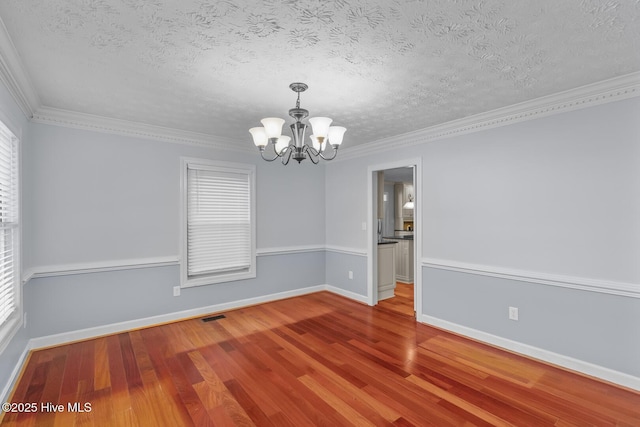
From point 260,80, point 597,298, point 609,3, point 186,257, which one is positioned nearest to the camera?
point 609,3

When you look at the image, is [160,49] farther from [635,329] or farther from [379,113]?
[635,329]

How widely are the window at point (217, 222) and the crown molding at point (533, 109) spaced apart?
223 centimetres

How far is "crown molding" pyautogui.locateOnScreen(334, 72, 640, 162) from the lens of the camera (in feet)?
8.11

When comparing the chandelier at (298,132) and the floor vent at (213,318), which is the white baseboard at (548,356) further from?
the floor vent at (213,318)

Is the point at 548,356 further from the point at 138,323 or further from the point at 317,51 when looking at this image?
the point at 138,323

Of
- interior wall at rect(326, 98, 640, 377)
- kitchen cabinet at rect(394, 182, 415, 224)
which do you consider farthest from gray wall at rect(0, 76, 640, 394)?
kitchen cabinet at rect(394, 182, 415, 224)

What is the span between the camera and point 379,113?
3.27 meters

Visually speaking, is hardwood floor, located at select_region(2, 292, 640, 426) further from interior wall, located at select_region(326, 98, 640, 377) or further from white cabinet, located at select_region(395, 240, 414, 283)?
white cabinet, located at select_region(395, 240, 414, 283)

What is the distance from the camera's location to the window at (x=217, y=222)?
13.6 ft

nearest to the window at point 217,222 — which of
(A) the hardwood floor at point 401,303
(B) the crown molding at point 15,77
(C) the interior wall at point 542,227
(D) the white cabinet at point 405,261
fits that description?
(B) the crown molding at point 15,77

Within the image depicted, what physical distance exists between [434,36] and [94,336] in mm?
4317

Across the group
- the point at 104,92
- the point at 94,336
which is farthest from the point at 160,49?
the point at 94,336

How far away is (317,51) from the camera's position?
6.62ft

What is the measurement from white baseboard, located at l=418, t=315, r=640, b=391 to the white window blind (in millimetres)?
4150
